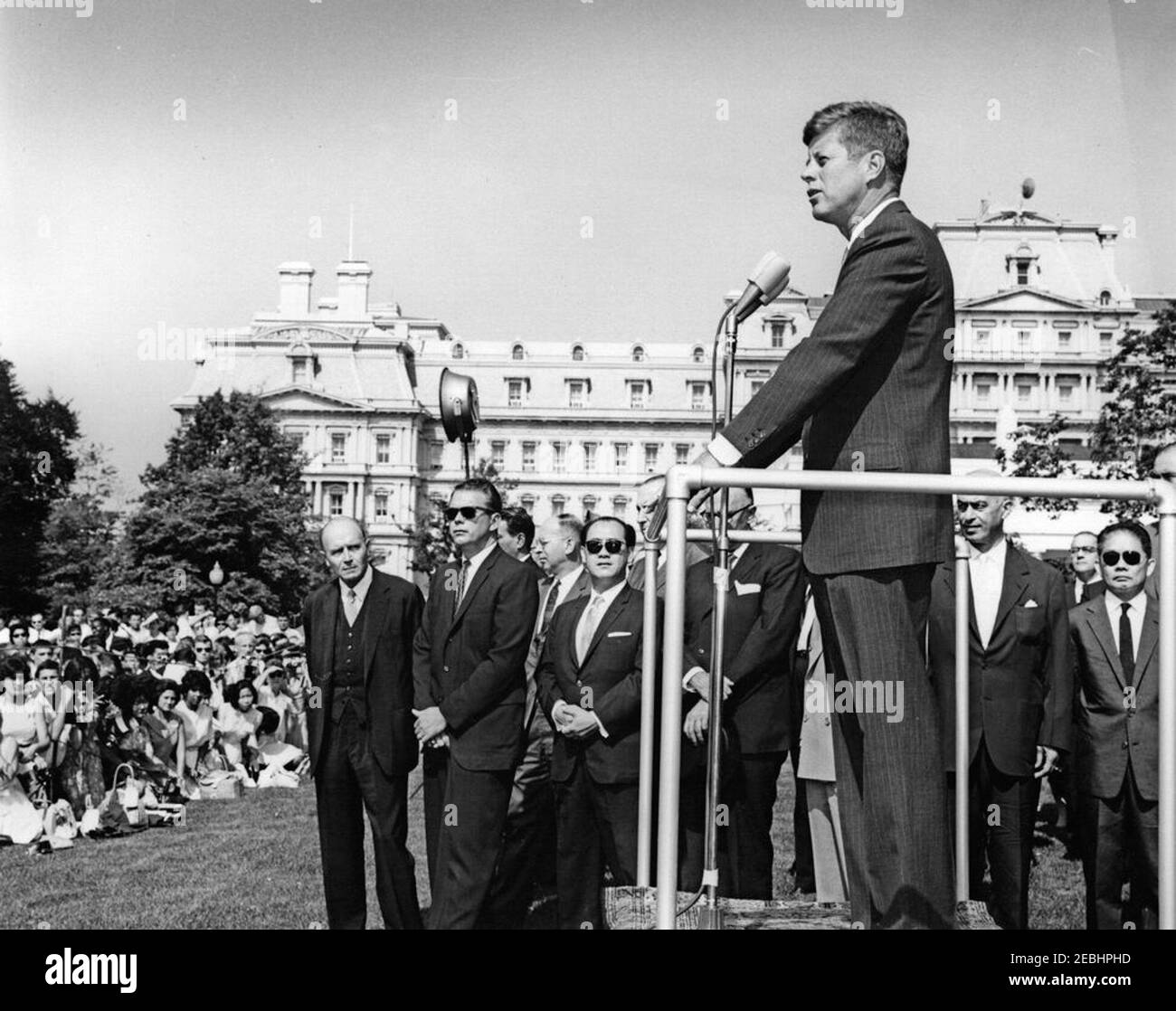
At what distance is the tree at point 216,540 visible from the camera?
150 feet

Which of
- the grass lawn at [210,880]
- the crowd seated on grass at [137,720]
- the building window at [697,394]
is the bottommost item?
the grass lawn at [210,880]

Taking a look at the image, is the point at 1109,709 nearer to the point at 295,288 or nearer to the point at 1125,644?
the point at 1125,644

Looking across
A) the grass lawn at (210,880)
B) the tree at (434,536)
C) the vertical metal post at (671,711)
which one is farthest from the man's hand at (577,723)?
the tree at (434,536)

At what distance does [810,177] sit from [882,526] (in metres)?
1.00

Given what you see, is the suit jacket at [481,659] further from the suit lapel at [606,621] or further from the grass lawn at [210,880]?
the grass lawn at [210,880]

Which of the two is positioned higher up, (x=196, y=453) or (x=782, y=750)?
(x=196, y=453)

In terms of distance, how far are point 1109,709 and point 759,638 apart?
5.25ft

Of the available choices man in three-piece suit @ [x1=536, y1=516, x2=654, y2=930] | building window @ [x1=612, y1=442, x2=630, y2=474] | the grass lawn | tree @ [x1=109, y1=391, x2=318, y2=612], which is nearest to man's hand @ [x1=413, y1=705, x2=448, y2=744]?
man in three-piece suit @ [x1=536, y1=516, x2=654, y2=930]

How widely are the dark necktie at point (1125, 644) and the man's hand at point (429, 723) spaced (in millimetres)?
2985

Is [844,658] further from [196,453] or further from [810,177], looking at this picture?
[196,453]

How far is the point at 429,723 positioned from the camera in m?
6.30
